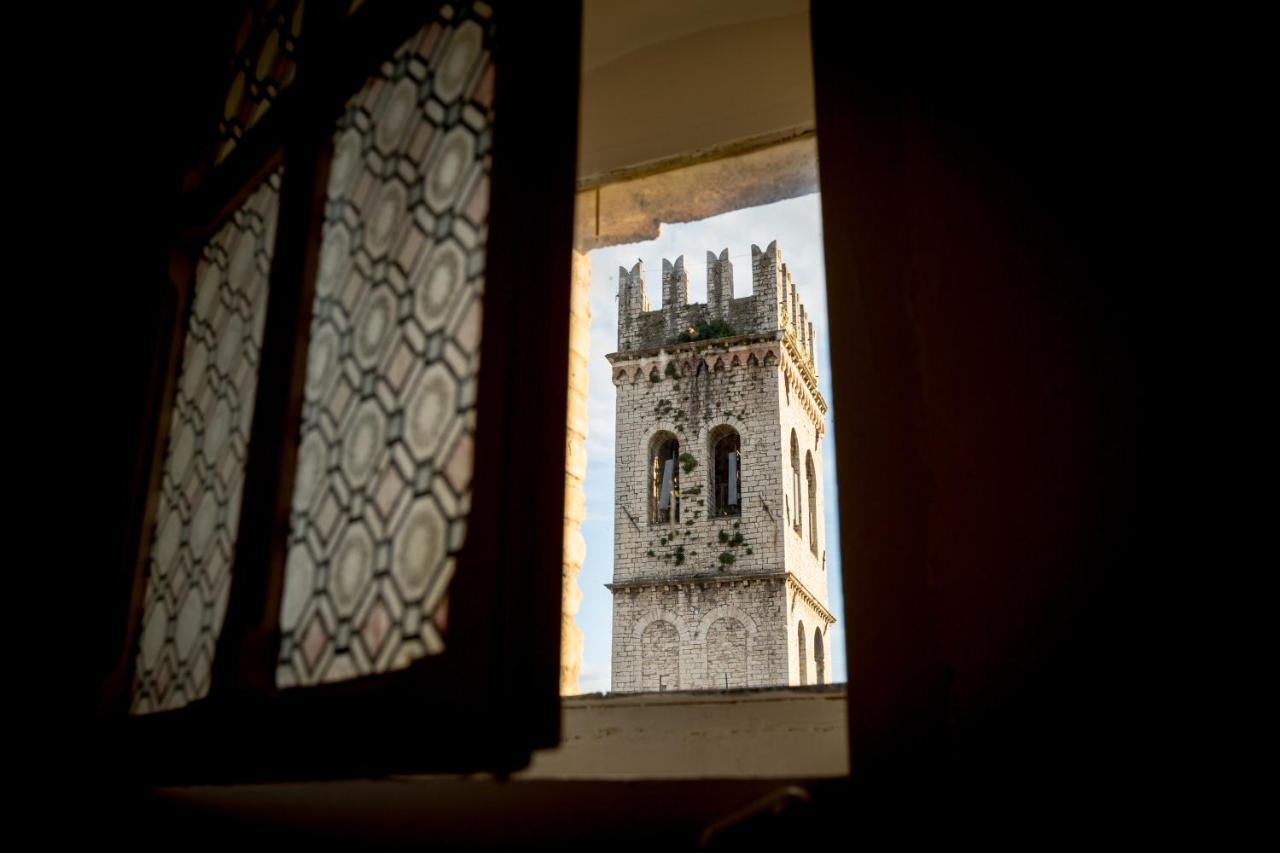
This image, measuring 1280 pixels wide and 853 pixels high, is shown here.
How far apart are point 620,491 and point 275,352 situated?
28081mm

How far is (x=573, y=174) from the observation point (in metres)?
1.31

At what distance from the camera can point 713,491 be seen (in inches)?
1158

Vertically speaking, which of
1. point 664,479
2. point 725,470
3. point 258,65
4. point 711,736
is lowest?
point 711,736

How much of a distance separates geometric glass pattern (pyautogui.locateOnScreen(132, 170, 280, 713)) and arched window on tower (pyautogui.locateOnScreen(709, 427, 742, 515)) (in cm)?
2727

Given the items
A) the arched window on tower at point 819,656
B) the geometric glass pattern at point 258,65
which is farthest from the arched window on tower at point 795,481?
the geometric glass pattern at point 258,65

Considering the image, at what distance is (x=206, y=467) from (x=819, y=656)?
30911 millimetres

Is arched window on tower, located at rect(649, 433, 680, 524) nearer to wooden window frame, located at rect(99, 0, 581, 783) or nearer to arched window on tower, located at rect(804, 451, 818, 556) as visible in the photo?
arched window on tower, located at rect(804, 451, 818, 556)

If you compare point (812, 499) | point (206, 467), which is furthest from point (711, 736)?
point (812, 499)

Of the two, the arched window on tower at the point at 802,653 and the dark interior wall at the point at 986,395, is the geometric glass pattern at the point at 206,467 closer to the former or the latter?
the dark interior wall at the point at 986,395

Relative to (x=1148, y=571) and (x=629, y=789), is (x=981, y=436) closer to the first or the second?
(x=1148, y=571)

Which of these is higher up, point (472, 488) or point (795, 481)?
point (795, 481)

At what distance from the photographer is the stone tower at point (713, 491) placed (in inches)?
1094

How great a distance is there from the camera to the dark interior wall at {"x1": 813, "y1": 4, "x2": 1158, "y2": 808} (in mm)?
1129

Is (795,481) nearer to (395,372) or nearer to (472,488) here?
(395,372)
